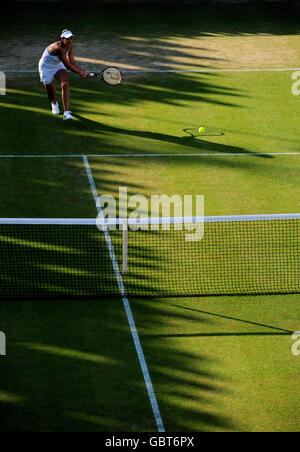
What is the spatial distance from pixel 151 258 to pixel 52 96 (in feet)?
21.4

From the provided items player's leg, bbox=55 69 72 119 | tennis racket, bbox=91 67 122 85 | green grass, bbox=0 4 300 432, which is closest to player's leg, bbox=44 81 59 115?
player's leg, bbox=55 69 72 119

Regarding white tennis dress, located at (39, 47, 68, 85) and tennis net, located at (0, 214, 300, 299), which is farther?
white tennis dress, located at (39, 47, 68, 85)

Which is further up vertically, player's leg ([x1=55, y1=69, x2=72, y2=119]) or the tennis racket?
the tennis racket

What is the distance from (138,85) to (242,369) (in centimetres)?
1127

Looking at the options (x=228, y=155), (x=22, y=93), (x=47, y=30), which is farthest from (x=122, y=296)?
(x=47, y=30)

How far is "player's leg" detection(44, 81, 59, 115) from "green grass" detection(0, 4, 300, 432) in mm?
372

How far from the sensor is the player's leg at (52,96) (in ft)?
55.1

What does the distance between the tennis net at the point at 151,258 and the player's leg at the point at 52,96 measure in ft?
16.5

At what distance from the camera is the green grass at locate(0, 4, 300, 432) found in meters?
8.62

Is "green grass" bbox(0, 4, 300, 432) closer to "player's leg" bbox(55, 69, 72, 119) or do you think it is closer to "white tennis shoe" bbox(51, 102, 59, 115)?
"white tennis shoe" bbox(51, 102, 59, 115)

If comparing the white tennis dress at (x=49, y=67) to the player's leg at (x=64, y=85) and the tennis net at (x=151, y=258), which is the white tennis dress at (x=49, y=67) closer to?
the player's leg at (x=64, y=85)

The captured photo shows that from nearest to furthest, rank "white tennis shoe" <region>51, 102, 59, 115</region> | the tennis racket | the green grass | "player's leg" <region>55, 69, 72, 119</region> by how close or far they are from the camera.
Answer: the green grass → "player's leg" <region>55, 69, 72, 119</region> → the tennis racket → "white tennis shoe" <region>51, 102, 59, 115</region>

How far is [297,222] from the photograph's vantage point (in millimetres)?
13047

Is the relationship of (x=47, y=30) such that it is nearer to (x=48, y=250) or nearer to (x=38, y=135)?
(x=38, y=135)
